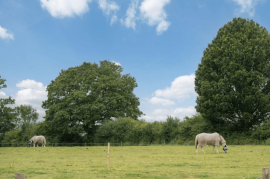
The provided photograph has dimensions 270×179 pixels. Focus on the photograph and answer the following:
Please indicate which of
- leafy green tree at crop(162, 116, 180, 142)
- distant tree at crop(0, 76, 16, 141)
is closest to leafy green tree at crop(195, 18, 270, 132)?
leafy green tree at crop(162, 116, 180, 142)

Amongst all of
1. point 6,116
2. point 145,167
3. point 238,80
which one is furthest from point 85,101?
point 145,167

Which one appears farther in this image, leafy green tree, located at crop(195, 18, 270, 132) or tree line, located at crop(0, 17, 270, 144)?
tree line, located at crop(0, 17, 270, 144)

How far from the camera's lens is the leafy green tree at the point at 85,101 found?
5103 cm

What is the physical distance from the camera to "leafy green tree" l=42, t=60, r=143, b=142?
5103cm

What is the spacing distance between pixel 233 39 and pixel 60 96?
114 ft

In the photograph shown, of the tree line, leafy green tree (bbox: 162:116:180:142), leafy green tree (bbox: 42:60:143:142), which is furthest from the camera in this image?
leafy green tree (bbox: 42:60:143:142)

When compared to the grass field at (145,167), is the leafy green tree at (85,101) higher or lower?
higher

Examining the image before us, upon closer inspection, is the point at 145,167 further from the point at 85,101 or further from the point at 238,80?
the point at 85,101

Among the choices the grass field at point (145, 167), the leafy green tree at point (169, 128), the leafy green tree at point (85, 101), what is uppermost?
the leafy green tree at point (85, 101)

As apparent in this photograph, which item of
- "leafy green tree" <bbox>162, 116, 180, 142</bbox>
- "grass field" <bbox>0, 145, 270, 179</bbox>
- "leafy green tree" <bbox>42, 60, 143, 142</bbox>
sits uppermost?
"leafy green tree" <bbox>42, 60, 143, 142</bbox>

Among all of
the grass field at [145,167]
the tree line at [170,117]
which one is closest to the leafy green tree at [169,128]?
the tree line at [170,117]

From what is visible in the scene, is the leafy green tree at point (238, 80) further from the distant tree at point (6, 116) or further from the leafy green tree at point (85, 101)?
the distant tree at point (6, 116)

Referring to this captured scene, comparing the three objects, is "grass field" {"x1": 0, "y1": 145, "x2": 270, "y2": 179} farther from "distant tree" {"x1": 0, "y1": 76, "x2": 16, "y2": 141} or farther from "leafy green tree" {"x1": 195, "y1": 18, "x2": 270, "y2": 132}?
"distant tree" {"x1": 0, "y1": 76, "x2": 16, "y2": 141}

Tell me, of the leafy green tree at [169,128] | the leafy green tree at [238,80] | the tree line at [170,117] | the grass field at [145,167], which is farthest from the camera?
the leafy green tree at [169,128]
